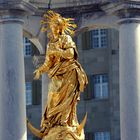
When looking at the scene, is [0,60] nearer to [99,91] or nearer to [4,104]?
[4,104]

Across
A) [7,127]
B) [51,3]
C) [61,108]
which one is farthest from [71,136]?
[51,3]

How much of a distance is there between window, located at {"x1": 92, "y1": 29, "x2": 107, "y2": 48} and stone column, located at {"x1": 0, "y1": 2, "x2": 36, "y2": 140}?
23.5m

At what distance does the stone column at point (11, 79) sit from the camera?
38906 millimetres

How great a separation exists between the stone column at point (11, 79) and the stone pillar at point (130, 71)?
4008mm

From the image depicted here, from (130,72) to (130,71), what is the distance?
5cm

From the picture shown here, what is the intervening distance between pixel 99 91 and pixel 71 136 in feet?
88.1

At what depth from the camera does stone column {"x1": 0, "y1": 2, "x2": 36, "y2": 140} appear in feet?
128

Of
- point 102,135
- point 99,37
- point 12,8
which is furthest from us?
point 99,37

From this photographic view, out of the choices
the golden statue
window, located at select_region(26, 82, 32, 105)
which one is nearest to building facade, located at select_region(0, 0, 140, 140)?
the golden statue

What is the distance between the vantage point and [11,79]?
129ft

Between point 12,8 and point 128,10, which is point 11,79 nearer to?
point 12,8

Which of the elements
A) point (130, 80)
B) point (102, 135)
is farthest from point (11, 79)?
point (102, 135)

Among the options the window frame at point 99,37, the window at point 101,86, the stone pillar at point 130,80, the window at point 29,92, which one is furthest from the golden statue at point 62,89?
the window at point 29,92

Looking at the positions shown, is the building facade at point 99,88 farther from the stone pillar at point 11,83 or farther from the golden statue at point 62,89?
the golden statue at point 62,89
